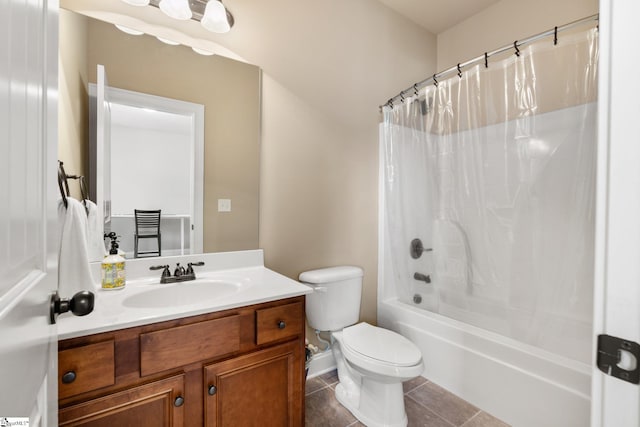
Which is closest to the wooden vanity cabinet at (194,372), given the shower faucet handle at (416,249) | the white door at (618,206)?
the white door at (618,206)

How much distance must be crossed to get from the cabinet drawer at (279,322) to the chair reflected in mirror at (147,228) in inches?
26.5

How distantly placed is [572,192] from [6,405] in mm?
2069

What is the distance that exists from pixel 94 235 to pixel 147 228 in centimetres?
22

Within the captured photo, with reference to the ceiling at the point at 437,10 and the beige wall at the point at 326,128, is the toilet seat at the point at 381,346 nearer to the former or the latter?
the beige wall at the point at 326,128

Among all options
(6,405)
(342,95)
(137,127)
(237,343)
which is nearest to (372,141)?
(342,95)

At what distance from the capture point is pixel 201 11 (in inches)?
58.0

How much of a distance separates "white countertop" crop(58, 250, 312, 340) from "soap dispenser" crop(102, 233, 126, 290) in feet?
0.09

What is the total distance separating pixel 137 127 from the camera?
1431 millimetres

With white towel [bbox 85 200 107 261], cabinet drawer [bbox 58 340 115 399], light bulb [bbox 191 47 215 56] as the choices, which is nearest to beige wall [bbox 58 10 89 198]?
white towel [bbox 85 200 107 261]

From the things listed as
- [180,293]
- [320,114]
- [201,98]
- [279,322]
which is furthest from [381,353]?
Result: [201,98]

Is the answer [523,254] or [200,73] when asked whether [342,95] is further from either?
[523,254]

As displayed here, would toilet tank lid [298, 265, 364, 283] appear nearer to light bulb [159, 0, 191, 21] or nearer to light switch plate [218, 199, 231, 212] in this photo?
light switch plate [218, 199, 231, 212]

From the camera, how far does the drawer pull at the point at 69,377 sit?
0.82 metres

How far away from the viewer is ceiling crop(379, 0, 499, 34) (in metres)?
2.27
